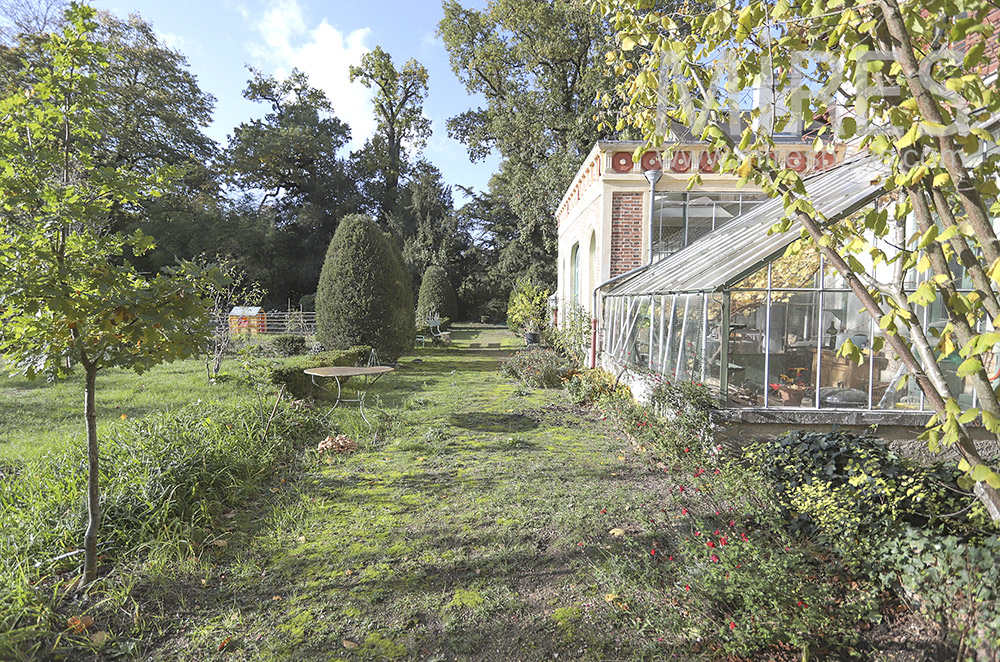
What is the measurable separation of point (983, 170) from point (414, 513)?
4.06 meters

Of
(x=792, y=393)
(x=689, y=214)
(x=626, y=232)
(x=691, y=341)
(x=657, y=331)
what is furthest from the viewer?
(x=689, y=214)

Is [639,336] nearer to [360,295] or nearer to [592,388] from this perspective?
[592,388]

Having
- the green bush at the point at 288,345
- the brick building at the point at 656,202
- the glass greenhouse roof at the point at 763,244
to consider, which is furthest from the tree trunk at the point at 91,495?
the green bush at the point at 288,345

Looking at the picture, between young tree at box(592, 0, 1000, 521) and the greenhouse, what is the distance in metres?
2.58

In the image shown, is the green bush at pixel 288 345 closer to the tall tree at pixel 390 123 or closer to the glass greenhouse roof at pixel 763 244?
the glass greenhouse roof at pixel 763 244

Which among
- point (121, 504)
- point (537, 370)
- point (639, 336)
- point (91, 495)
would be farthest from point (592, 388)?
point (91, 495)

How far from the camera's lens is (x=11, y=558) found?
3.11 m

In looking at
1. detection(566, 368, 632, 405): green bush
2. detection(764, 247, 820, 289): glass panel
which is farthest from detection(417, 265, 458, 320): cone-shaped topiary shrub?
detection(764, 247, 820, 289): glass panel

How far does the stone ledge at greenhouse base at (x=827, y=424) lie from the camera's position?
5070 mm

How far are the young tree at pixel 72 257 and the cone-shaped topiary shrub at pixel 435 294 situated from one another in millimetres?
25940

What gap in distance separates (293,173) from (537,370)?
104ft

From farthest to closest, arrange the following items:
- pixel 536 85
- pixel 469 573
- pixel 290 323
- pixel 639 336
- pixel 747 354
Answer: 1. pixel 536 85
2. pixel 290 323
3. pixel 639 336
4. pixel 747 354
5. pixel 469 573

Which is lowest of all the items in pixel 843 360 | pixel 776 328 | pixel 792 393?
pixel 792 393

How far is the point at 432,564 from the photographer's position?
3.46m
